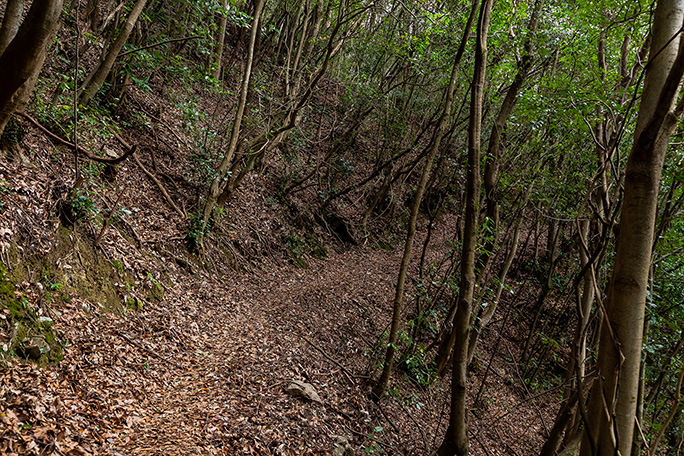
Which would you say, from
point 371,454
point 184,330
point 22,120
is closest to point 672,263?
point 371,454

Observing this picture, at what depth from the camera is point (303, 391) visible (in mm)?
5801

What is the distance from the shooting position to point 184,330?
21.8 feet

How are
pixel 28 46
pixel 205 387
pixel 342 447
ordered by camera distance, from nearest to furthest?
pixel 28 46 → pixel 342 447 → pixel 205 387

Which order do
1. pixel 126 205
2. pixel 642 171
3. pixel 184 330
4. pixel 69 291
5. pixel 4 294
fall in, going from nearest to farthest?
1. pixel 642 171
2. pixel 4 294
3. pixel 69 291
4. pixel 184 330
5. pixel 126 205

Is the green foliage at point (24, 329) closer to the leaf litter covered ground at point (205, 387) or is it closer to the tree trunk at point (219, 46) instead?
the leaf litter covered ground at point (205, 387)

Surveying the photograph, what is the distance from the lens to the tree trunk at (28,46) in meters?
4.52

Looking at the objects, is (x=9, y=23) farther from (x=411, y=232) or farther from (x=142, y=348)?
(x=411, y=232)

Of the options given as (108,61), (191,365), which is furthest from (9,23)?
(191,365)

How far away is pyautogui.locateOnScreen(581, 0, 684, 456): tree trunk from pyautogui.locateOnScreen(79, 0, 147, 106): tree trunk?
28.1 feet

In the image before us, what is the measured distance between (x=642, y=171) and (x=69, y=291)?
20.2ft

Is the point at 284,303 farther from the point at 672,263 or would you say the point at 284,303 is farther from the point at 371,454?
the point at 672,263

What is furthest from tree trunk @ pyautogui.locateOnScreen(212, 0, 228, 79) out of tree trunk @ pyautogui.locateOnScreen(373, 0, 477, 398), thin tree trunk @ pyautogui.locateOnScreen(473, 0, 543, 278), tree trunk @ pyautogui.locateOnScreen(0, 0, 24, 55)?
thin tree trunk @ pyautogui.locateOnScreen(473, 0, 543, 278)

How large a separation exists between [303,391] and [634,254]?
472 centimetres

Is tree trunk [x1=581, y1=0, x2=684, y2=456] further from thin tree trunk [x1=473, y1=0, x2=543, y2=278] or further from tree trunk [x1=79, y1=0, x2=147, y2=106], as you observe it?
tree trunk [x1=79, y1=0, x2=147, y2=106]
